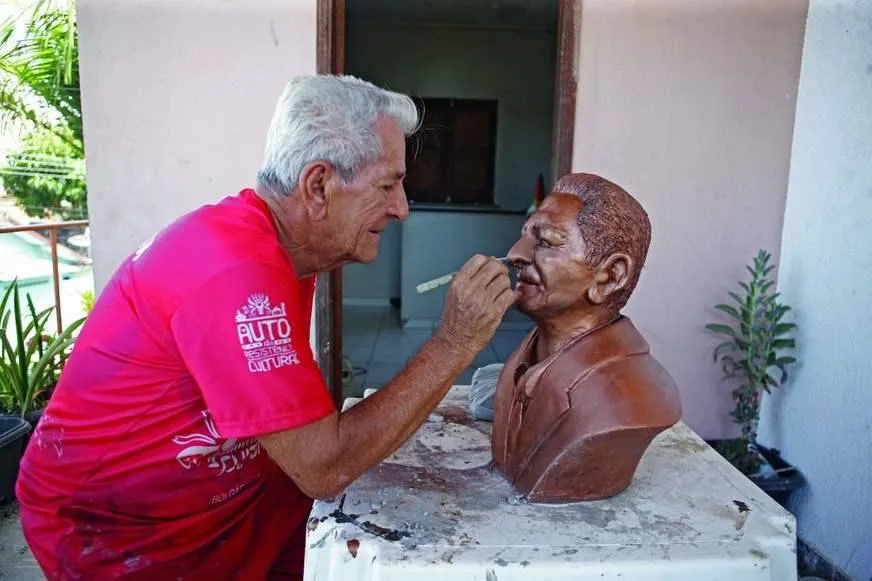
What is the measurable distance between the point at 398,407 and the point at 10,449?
7.29ft

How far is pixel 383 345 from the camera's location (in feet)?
17.4

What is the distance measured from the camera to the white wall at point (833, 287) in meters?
2.20

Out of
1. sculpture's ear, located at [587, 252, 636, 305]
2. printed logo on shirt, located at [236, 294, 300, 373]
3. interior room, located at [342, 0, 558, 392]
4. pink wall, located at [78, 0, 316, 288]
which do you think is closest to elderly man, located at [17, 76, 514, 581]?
printed logo on shirt, located at [236, 294, 300, 373]

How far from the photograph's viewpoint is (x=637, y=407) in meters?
1.30

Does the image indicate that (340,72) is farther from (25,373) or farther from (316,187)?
(25,373)

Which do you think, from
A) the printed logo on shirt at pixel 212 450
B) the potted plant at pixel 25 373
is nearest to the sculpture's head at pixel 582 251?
the printed logo on shirt at pixel 212 450

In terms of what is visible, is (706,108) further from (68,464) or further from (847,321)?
(68,464)

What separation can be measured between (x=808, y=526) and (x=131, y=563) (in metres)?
2.42

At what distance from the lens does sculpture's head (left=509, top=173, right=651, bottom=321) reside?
53.9 inches

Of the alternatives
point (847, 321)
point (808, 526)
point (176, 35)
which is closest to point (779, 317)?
point (847, 321)

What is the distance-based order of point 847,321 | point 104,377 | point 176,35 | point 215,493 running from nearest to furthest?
point 104,377 → point 215,493 → point 847,321 → point 176,35

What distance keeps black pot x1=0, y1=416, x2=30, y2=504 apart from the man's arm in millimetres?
2023

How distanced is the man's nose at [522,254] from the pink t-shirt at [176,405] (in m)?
0.47

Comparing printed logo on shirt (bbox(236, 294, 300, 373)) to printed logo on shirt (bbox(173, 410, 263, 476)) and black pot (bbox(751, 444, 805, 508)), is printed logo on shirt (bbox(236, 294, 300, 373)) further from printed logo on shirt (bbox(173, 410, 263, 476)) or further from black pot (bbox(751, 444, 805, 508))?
black pot (bbox(751, 444, 805, 508))
